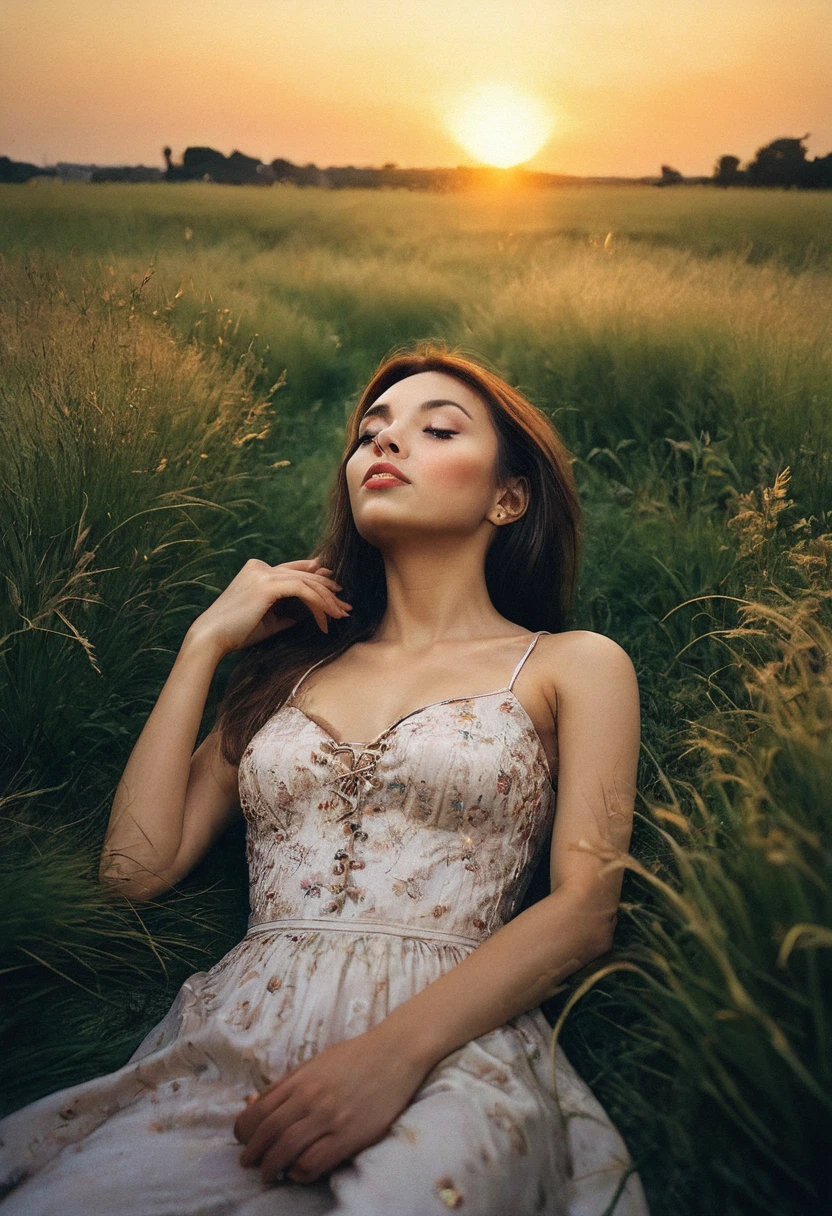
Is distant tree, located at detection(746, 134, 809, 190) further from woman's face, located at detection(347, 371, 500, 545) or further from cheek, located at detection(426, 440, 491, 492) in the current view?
cheek, located at detection(426, 440, 491, 492)

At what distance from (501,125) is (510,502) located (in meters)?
1.75

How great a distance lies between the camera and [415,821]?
6.84 ft

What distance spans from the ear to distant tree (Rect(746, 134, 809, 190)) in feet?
5.22

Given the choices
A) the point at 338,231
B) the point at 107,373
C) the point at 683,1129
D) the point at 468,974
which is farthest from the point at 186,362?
the point at 683,1129

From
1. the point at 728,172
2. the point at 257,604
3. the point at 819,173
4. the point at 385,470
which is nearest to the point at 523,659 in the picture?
the point at 385,470

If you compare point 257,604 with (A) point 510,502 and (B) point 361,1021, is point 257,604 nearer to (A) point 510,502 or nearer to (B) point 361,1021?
(A) point 510,502

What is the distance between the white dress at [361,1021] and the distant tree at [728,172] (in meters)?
2.06

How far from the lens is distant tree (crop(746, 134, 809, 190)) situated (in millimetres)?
3236

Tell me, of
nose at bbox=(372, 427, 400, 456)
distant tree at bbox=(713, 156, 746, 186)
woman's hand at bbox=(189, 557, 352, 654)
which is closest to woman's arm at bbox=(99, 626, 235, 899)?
woman's hand at bbox=(189, 557, 352, 654)

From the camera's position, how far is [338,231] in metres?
4.80

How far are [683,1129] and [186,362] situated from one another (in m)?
3.13

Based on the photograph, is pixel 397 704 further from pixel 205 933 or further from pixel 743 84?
pixel 743 84

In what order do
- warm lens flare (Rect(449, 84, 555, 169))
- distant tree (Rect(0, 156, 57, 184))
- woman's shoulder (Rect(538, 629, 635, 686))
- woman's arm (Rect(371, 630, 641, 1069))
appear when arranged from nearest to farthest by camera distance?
woman's arm (Rect(371, 630, 641, 1069)), woman's shoulder (Rect(538, 629, 635, 686)), warm lens flare (Rect(449, 84, 555, 169)), distant tree (Rect(0, 156, 57, 184))

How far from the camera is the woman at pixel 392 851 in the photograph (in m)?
1.55
